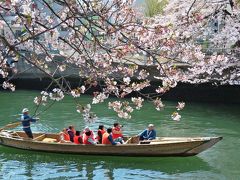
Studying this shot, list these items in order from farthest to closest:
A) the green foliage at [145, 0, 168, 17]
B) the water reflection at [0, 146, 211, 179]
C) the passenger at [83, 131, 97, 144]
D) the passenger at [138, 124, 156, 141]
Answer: the green foliage at [145, 0, 168, 17] < the passenger at [138, 124, 156, 141] < the passenger at [83, 131, 97, 144] < the water reflection at [0, 146, 211, 179]

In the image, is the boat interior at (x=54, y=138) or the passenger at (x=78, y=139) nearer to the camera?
the boat interior at (x=54, y=138)

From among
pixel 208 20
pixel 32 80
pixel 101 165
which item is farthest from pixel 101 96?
pixel 32 80

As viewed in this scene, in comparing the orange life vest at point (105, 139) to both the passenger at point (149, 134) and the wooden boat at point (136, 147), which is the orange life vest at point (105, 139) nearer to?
the wooden boat at point (136, 147)

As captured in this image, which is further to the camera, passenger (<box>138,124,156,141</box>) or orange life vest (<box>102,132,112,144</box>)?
passenger (<box>138,124,156,141</box>)

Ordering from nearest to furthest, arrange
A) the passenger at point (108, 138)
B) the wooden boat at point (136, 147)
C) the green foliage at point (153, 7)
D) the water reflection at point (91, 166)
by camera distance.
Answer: the water reflection at point (91, 166) < the wooden boat at point (136, 147) < the passenger at point (108, 138) < the green foliage at point (153, 7)

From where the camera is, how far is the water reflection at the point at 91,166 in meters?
11.6

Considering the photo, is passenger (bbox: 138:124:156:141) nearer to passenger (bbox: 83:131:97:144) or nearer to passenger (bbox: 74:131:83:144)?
passenger (bbox: 83:131:97:144)

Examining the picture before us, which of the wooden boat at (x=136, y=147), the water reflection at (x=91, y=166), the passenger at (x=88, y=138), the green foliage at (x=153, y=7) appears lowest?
the water reflection at (x=91, y=166)

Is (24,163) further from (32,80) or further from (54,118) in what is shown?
(32,80)

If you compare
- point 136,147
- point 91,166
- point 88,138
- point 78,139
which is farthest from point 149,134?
point 78,139

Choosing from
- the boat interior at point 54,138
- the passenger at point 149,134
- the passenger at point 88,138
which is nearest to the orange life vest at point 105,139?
the passenger at point 88,138

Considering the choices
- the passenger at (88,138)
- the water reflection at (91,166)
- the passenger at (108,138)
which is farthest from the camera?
the passenger at (88,138)

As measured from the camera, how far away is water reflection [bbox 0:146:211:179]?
11.6 meters

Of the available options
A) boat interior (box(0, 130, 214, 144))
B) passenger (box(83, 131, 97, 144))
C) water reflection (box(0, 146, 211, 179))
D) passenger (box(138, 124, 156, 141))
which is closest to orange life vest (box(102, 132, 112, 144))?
passenger (box(83, 131, 97, 144))
